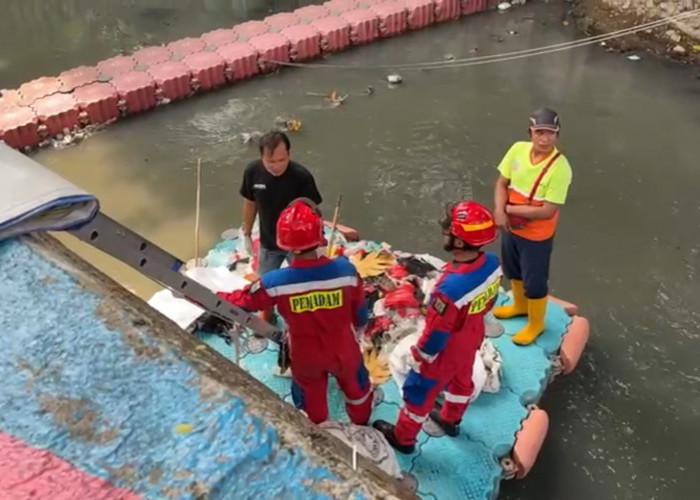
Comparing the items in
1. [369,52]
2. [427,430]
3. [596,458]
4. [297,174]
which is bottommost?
[596,458]

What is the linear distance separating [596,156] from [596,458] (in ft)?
10.5

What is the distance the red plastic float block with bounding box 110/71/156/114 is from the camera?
679 cm

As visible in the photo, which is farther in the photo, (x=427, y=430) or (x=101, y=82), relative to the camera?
(x=101, y=82)

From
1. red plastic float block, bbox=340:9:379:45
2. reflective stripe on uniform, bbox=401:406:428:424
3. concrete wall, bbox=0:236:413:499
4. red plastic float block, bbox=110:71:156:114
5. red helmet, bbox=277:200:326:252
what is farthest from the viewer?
red plastic float block, bbox=340:9:379:45

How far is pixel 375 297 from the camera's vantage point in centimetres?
449

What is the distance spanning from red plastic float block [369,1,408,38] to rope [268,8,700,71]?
2.24ft

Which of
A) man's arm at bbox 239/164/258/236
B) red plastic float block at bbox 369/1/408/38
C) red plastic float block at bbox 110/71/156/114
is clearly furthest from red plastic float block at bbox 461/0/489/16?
man's arm at bbox 239/164/258/236

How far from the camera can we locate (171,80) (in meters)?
7.00

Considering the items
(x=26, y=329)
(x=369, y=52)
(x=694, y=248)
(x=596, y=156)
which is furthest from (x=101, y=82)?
(x=26, y=329)

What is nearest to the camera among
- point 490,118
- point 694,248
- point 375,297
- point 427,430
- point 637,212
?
point 427,430

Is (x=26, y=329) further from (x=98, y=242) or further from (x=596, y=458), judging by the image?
(x=596, y=458)

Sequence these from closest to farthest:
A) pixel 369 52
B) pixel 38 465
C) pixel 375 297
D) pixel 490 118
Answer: pixel 38 465, pixel 375 297, pixel 490 118, pixel 369 52

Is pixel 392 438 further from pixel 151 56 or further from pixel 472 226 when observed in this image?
pixel 151 56

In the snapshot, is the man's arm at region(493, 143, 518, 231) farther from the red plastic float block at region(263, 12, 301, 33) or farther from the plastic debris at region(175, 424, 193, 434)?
the red plastic float block at region(263, 12, 301, 33)
